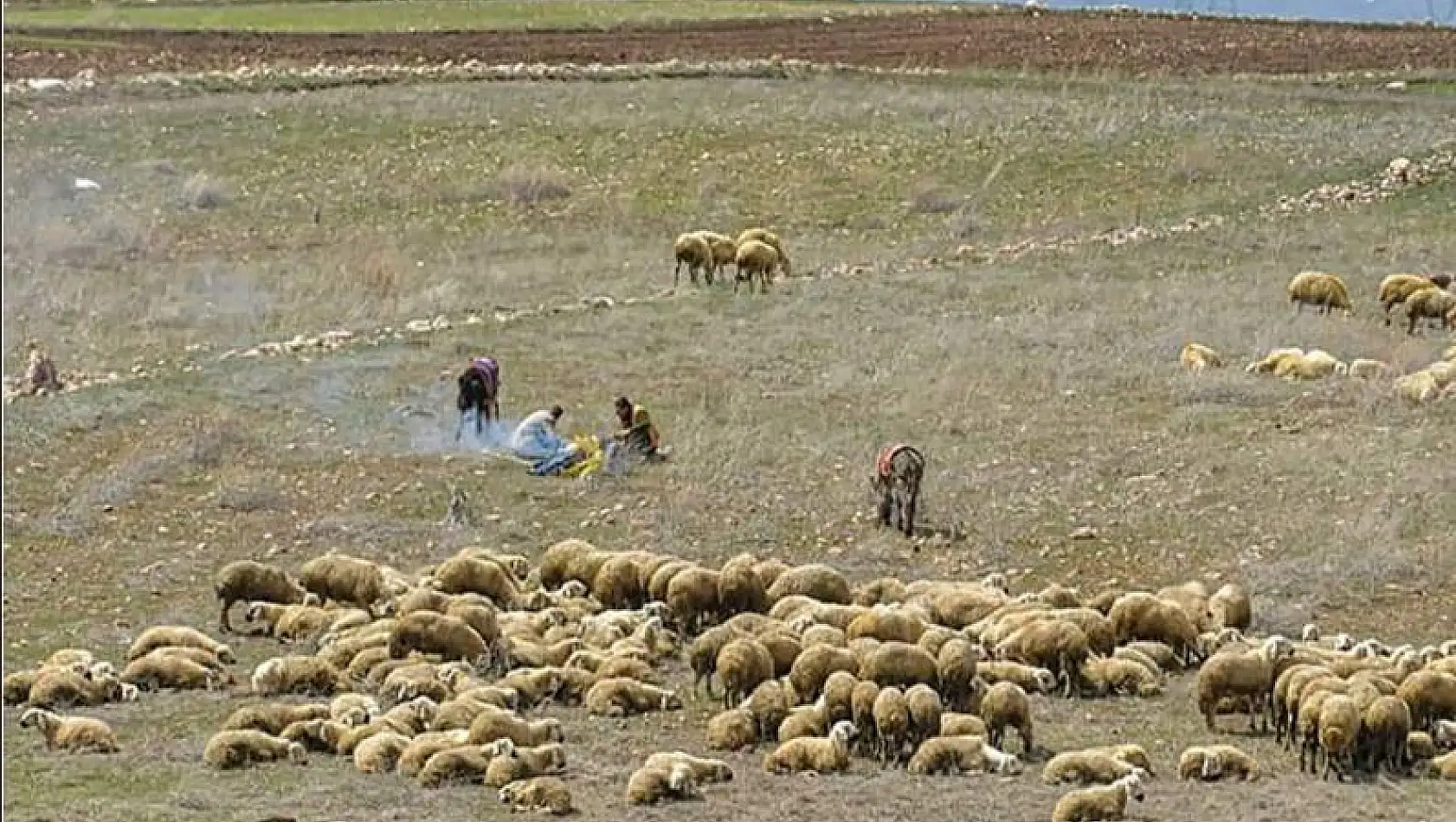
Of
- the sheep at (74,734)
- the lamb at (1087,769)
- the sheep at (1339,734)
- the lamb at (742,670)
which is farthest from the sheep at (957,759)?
the sheep at (74,734)

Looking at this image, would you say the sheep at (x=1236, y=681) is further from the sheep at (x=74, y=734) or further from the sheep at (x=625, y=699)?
the sheep at (x=74, y=734)

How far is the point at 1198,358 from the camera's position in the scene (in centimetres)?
2441

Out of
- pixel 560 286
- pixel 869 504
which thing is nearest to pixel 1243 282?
pixel 560 286

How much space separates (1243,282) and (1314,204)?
7.26 metres

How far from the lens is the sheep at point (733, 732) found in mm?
12320

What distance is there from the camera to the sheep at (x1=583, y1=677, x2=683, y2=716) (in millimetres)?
13102

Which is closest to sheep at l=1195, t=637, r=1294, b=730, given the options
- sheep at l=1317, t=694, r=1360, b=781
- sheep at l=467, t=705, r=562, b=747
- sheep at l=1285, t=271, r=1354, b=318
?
A: sheep at l=1317, t=694, r=1360, b=781

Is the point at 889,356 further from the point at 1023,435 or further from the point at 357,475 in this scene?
the point at 357,475

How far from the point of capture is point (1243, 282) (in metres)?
29.9

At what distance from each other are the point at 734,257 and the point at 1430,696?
1896 centimetres

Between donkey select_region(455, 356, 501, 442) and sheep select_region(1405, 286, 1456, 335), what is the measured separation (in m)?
12.0

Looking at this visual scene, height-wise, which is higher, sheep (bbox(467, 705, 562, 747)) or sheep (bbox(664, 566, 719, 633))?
sheep (bbox(664, 566, 719, 633))

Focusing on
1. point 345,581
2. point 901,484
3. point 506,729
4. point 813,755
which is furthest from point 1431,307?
point 506,729

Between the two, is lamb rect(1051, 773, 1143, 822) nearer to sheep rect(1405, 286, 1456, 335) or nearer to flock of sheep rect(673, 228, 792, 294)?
sheep rect(1405, 286, 1456, 335)
